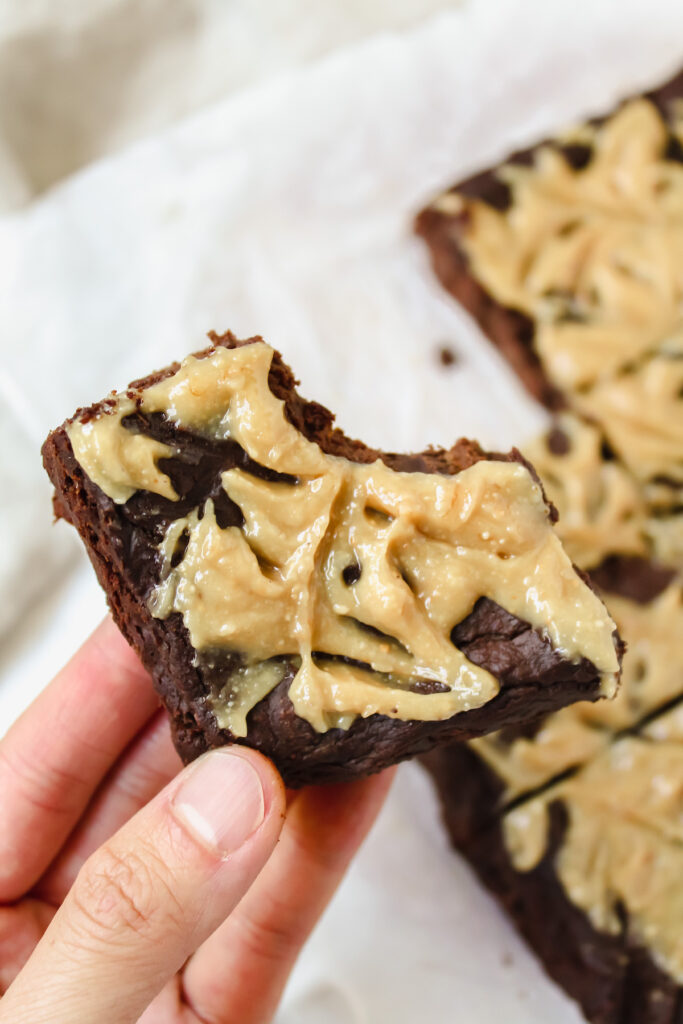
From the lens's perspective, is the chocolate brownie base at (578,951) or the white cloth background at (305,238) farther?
the white cloth background at (305,238)

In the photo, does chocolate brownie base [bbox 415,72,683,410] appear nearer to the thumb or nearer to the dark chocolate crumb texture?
the dark chocolate crumb texture

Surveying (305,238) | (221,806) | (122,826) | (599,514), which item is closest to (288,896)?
(122,826)

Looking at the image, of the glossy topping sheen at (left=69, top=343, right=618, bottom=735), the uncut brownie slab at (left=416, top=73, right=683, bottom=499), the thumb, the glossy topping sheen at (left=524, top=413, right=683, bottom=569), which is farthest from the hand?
the uncut brownie slab at (left=416, top=73, right=683, bottom=499)

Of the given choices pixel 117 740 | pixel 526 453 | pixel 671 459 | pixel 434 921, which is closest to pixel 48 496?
pixel 117 740

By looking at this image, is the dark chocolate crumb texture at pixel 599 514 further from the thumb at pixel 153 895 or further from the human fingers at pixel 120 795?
the thumb at pixel 153 895

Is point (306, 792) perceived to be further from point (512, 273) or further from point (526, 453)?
point (512, 273)

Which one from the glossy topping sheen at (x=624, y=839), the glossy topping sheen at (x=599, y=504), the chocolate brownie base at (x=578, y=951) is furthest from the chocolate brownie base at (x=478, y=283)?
the chocolate brownie base at (x=578, y=951)
